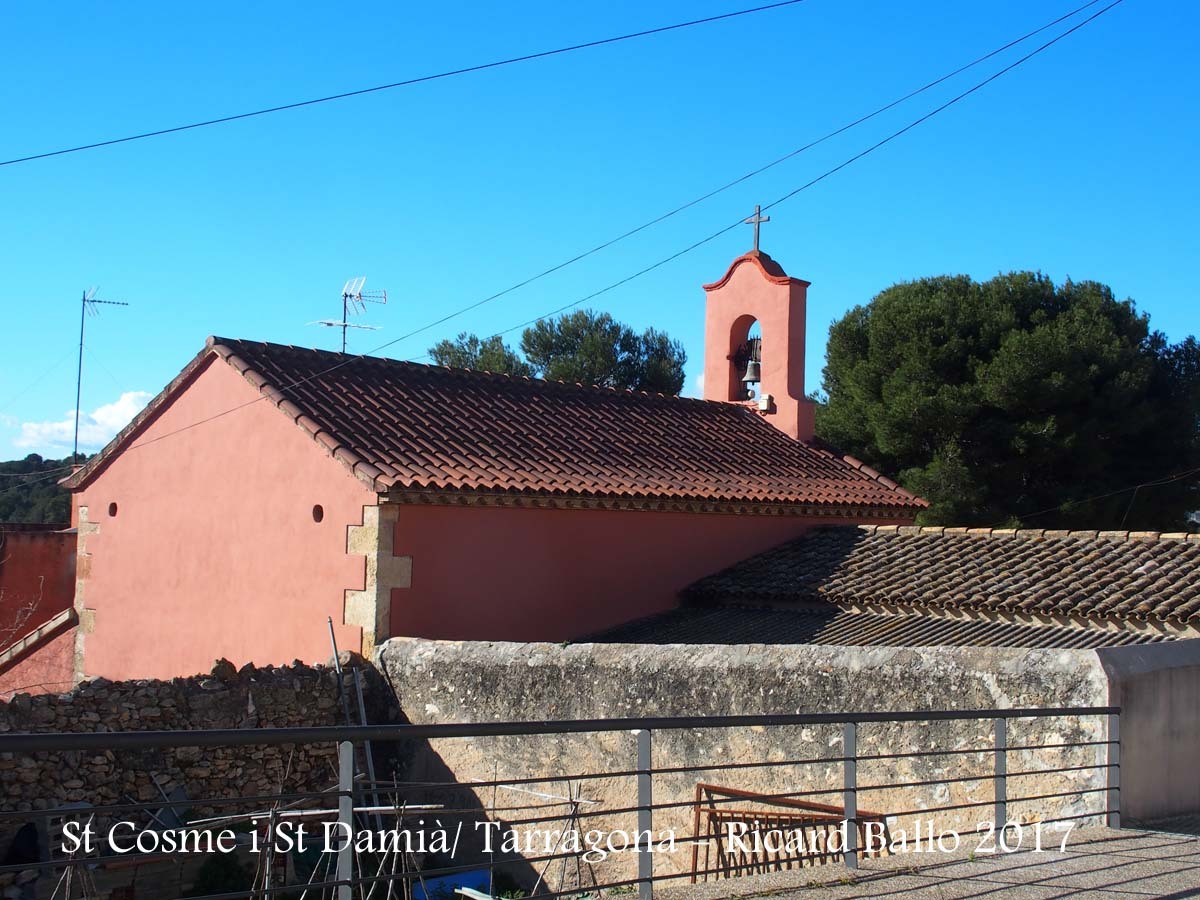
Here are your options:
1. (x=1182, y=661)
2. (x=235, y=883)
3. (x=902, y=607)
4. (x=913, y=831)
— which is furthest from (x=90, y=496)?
(x=1182, y=661)

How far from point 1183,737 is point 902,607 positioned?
5627 millimetres

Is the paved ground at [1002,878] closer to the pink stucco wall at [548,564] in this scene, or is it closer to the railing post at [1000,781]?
the railing post at [1000,781]

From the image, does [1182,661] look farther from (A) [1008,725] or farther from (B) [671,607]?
(B) [671,607]

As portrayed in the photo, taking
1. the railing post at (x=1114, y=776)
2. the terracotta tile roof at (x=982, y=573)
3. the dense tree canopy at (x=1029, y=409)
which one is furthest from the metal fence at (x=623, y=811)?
the dense tree canopy at (x=1029, y=409)

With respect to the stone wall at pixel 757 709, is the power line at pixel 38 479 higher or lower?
higher

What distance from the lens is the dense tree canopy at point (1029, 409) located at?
23.7 metres

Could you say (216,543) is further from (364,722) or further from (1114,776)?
(1114,776)

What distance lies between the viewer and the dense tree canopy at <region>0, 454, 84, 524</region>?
107ft

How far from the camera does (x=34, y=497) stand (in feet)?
113

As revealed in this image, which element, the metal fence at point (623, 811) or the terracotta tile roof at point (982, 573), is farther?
the terracotta tile roof at point (982, 573)

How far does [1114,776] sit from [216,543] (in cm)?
1010

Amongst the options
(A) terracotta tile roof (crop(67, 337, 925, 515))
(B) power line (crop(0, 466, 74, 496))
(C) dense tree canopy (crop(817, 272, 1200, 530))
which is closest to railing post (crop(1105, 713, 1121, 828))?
(A) terracotta tile roof (crop(67, 337, 925, 515))

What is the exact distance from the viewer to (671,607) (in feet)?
48.7

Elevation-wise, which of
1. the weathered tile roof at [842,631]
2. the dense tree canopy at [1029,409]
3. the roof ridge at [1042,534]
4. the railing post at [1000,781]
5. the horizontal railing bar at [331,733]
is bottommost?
the railing post at [1000,781]
